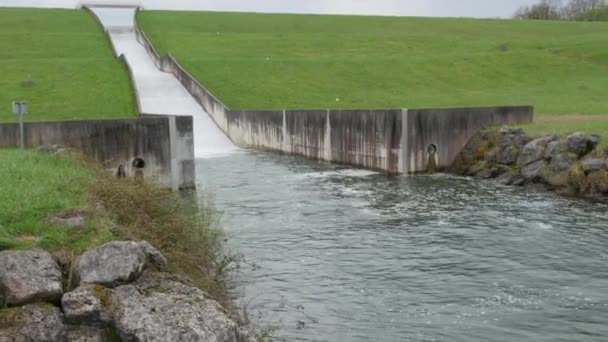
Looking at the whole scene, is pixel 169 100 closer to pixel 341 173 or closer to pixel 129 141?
pixel 341 173

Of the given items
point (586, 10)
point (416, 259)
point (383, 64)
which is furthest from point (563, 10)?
point (416, 259)

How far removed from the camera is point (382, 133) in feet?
74.2

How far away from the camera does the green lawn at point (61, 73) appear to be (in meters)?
30.9

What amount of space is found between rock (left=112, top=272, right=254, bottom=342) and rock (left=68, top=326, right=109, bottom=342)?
0.16 m

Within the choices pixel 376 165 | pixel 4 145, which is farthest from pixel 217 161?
pixel 4 145

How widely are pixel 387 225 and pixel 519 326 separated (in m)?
5.77

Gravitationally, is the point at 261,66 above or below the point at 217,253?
above

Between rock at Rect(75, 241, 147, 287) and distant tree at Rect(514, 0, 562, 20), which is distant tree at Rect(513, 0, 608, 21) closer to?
distant tree at Rect(514, 0, 562, 20)

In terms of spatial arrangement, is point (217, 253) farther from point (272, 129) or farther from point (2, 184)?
point (272, 129)

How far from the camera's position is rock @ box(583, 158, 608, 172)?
1727 centimetres

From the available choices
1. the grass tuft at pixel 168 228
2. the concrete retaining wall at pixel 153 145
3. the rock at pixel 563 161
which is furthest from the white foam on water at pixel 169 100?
the grass tuft at pixel 168 228

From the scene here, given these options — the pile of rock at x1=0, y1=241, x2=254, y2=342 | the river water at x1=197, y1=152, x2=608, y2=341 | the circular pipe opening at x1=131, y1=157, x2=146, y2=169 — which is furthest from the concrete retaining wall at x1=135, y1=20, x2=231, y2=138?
the pile of rock at x1=0, y1=241, x2=254, y2=342

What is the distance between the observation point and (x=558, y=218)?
14766mm

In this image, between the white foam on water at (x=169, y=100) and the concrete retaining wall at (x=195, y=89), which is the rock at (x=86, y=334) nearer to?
the white foam on water at (x=169, y=100)
